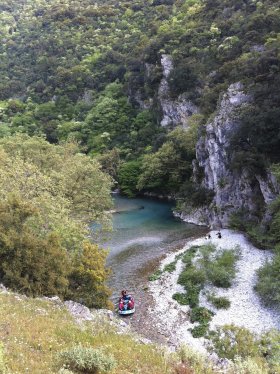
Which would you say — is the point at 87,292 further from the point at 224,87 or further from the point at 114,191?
the point at 114,191

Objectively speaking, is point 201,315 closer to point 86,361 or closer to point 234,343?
point 234,343

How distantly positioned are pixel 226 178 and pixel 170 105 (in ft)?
100

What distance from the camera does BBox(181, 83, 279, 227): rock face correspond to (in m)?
40.6

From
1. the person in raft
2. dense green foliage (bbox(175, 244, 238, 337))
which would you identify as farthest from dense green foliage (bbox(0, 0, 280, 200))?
the person in raft

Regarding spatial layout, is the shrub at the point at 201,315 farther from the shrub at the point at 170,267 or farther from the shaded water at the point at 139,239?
the shrub at the point at 170,267

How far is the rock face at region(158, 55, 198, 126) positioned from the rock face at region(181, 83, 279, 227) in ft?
69.1

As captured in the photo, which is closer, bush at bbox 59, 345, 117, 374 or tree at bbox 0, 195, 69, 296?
bush at bbox 59, 345, 117, 374

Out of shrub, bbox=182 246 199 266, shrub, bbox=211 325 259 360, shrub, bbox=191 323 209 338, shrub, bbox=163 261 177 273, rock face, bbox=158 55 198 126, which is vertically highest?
rock face, bbox=158 55 198 126

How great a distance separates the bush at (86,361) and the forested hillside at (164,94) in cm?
2542

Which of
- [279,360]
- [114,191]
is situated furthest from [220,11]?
[279,360]

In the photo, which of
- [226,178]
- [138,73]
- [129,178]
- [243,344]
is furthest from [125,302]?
[138,73]

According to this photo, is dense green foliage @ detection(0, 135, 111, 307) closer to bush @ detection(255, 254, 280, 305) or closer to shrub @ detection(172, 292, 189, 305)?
shrub @ detection(172, 292, 189, 305)

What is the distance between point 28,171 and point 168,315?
45.4ft

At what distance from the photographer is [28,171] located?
27.4 m
